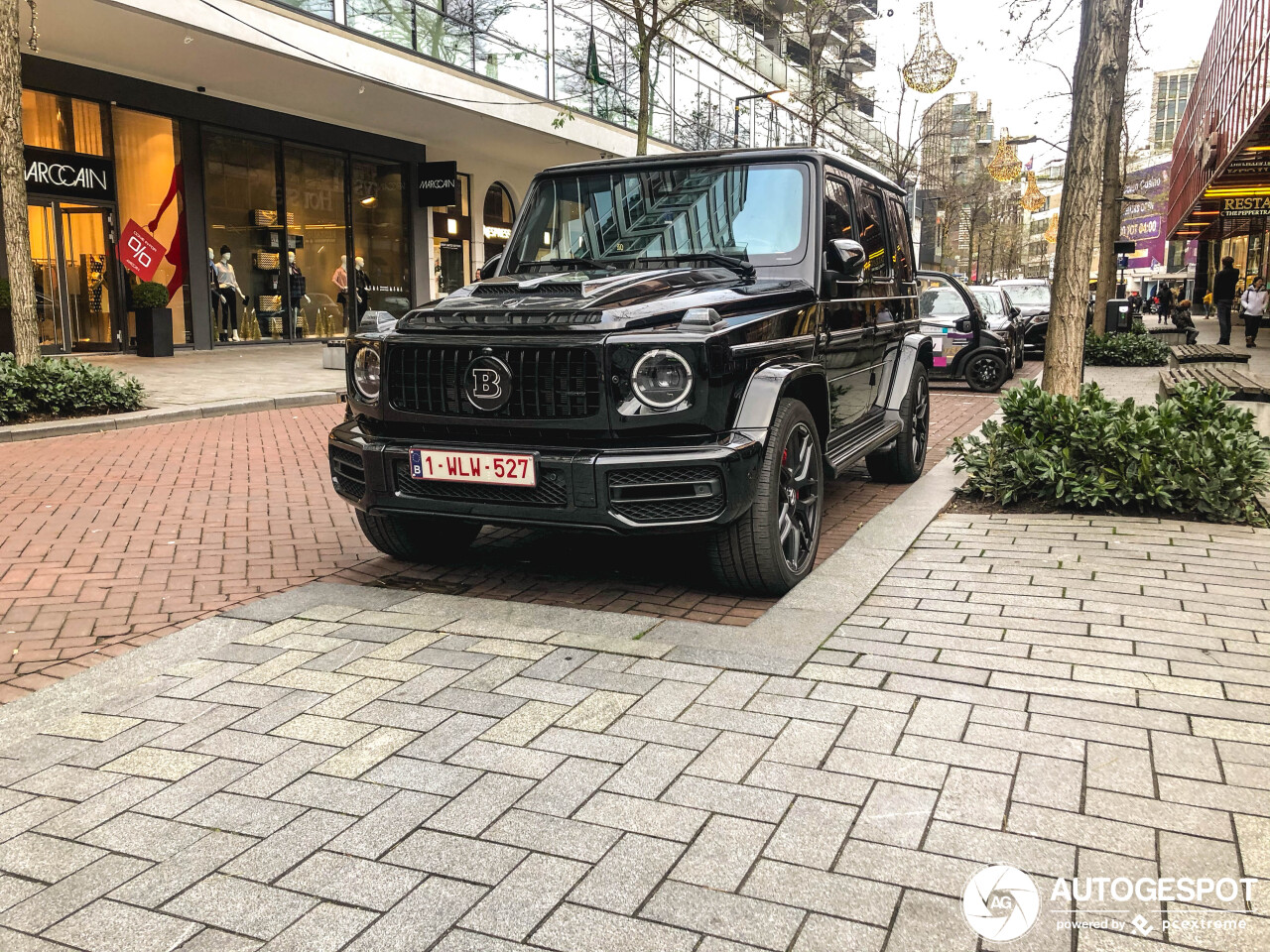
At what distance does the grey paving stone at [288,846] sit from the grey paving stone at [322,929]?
0.21 m

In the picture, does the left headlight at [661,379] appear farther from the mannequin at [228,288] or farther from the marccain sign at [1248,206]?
the marccain sign at [1248,206]

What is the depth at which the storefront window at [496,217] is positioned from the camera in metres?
28.3

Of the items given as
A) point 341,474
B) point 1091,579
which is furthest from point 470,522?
point 1091,579

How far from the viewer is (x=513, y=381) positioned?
4191mm

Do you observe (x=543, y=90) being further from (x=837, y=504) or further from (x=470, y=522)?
(x=470, y=522)

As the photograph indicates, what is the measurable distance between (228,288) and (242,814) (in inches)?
751

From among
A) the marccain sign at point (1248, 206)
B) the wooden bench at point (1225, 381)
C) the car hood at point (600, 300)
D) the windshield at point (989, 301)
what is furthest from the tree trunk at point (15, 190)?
the marccain sign at point (1248, 206)

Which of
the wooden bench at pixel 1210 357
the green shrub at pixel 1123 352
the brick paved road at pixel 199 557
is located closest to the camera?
the brick paved road at pixel 199 557

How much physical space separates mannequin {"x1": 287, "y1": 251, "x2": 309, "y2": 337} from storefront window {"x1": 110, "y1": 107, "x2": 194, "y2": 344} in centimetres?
289

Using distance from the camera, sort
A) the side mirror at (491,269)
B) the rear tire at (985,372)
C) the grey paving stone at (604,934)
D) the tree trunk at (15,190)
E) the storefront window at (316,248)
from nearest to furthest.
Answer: the grey paving stone at (604,934), the side mirror at (491,269), the tree trunk at (15,190), the rear tire at (985,372), the storefront window at (316,248)

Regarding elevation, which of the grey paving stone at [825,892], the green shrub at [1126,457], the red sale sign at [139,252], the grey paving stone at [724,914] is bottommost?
the grey paving stone at [724,914]

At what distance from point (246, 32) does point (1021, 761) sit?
52.3ft

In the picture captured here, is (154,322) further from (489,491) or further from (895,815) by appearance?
(895,815)

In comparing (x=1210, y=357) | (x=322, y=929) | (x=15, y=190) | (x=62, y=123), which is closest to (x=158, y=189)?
(x=62, y=123)
